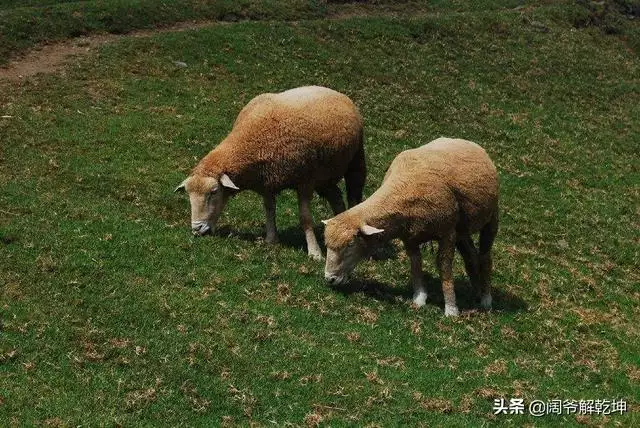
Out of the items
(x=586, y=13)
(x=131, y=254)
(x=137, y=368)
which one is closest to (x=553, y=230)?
(x=131, y=254)

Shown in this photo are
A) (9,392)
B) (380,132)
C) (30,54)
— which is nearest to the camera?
(9,392)

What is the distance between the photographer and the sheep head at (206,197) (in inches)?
643

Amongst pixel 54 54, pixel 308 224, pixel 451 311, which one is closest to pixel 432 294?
pixel 451 311

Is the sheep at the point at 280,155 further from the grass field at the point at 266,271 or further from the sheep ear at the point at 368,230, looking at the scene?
the sheep ear at the point at 368,230

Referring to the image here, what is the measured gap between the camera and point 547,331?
590 inches

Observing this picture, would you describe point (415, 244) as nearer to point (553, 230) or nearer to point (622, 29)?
point (553, 230)

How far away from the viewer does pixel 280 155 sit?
639 inches

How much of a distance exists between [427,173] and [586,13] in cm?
3802

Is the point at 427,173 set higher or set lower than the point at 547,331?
higher

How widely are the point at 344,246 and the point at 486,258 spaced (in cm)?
370

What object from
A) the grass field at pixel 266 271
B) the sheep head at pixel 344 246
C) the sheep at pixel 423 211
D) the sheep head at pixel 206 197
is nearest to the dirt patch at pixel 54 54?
the grass field at pixel 266 271

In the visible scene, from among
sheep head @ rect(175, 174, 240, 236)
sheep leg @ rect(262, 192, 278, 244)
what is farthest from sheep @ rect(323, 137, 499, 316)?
sheep head @ rect(175, 174, 240, 236)

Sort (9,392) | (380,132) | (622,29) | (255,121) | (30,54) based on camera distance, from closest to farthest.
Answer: (9,392) → (255,121) → (380,132) → (30,54) → (622,29)

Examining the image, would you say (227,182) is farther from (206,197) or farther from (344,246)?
(344,246)
